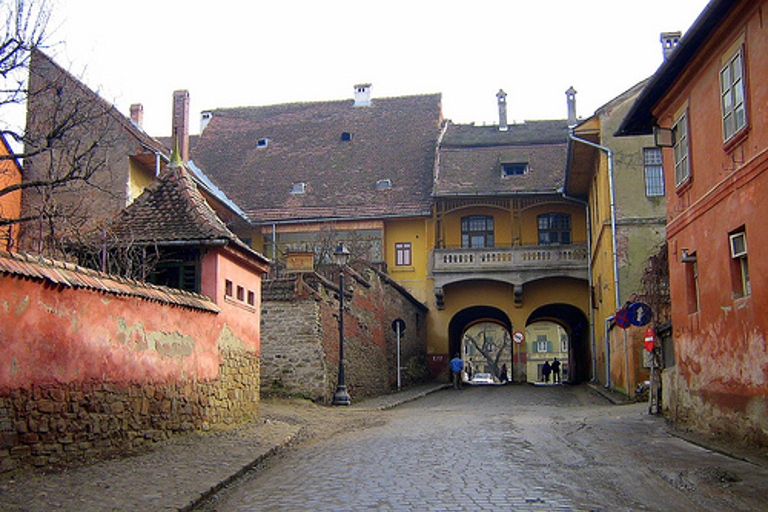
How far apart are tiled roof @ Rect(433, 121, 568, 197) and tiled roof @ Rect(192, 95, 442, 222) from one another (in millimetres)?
1326

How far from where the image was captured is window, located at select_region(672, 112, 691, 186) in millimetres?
14863

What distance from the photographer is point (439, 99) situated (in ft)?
161

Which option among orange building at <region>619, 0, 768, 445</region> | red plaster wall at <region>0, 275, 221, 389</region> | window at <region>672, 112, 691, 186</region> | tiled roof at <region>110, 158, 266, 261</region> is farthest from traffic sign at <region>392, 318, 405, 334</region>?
red plaster wall at <region>0, 275, 221, 389</region>

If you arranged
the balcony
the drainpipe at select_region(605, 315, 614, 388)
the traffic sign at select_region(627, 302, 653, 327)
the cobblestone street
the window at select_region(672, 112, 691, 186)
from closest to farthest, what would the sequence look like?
1. the cobblestone street
2. the window at select_region(672, 112, 691, 186)
3. the traffic sign at select_region(627, 302, 653, 327)
4. the drainpipe at select_region(605, 315, 614, 388)
5. the balcony

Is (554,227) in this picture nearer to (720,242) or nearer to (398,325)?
(398,325)

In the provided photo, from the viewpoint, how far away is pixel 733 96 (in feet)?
40.9

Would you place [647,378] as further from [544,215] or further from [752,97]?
[544,215]

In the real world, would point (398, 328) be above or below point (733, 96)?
below

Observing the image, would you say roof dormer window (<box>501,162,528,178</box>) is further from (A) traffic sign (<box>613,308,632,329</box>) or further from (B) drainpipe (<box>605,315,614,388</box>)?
(A) traffic sign (<box>613,308,632,329</box>)

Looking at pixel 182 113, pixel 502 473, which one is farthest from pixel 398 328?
pixel 502 473

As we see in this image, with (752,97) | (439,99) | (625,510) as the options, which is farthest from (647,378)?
(439,99)

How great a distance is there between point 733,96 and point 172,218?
9.96 meters

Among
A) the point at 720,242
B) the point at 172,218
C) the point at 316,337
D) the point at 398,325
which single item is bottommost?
the point at 316,337

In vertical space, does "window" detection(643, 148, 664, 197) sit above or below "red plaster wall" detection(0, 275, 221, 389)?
above
